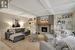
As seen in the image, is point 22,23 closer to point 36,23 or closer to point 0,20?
point 36,23

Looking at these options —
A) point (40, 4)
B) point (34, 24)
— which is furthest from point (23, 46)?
point (34, 24)

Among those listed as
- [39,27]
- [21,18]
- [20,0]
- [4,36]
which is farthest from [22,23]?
[20,0]

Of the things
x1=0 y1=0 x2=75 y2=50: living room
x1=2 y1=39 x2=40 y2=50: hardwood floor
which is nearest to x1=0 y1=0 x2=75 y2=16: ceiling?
x1=0 y1=0 x2=75 y2=50: living room

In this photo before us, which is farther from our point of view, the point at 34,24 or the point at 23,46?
the point at 34,24

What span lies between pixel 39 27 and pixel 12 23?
3542mm

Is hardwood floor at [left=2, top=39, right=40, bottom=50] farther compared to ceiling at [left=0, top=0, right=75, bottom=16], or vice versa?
hardwood floor at [left=2, top=39, right=40, bottom=50]

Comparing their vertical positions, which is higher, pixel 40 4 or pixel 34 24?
pixel 40 4

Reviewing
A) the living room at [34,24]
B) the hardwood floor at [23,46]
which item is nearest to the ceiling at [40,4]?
the living room at [34,24]

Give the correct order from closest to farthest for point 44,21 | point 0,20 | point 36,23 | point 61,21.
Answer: point 0,20 → point 61,21 → point 44,21 → point 36,23

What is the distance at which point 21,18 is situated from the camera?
8984mm

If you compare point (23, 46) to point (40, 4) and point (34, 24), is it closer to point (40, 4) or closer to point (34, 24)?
point (40, 4)

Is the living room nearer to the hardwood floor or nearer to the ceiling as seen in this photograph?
the hardwood floor

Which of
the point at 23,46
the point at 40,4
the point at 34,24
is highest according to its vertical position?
the point at 40,4

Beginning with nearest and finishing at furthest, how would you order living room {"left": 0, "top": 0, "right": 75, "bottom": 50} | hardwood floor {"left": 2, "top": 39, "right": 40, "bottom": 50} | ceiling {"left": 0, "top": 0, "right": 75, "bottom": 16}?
ceiling {"left": 0, "top": 0, "right": 75, "bottom": 16}
hardwood floor {"left": 2, "top": 39, "right": 40, "bottom": 50}
living room {"left": 0, "top": 0, "right": 75, "bottom": 50}
